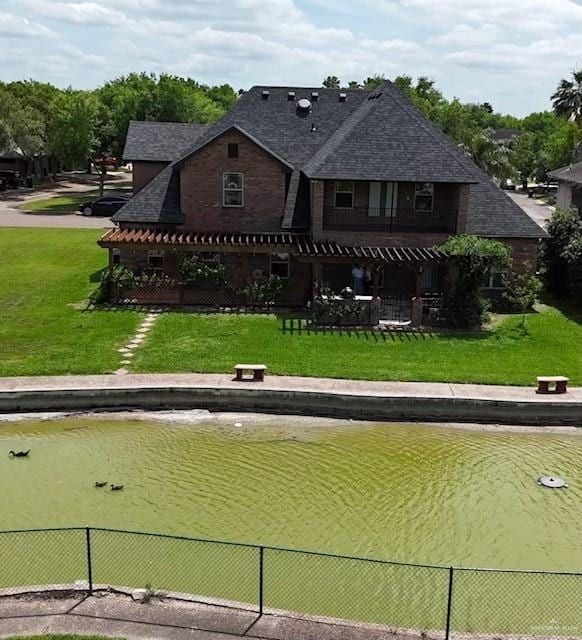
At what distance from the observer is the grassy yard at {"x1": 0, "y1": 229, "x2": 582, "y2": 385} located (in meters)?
22.7

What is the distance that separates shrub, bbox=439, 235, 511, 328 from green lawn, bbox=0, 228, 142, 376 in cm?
1159

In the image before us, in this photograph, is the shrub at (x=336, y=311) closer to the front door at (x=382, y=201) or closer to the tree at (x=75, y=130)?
the front door at (x=382, y=201)

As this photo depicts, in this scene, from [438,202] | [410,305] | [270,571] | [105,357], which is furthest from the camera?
[438,202]

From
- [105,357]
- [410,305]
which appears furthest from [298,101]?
[105,357]

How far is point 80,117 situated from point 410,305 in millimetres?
41858

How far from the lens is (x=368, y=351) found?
81.4 feet

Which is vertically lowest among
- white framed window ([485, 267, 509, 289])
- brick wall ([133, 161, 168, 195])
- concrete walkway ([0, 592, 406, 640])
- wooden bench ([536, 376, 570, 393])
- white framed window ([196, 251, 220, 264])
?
concrete walkway ([0, 592, 406, 640])

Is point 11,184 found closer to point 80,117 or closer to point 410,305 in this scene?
point 80,117

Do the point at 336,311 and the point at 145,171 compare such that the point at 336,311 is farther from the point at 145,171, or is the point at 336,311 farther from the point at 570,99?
the point at 570,99

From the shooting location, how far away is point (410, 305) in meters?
29.0

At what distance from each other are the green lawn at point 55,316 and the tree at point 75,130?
2241 centimetres

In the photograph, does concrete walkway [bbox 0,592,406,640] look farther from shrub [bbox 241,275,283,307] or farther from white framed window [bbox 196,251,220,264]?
white framed window [bbox 196,251,220,264]

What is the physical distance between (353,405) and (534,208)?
57.7 meters

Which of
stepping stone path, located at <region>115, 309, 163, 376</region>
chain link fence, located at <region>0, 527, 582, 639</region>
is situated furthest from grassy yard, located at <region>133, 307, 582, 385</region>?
chain link fence, located at <region>0, 527, 582, 639</region>
